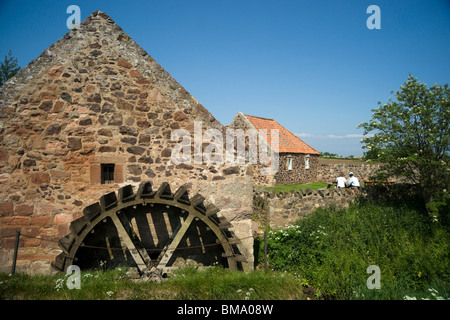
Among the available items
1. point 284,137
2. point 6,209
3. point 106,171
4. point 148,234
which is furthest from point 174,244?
point 284,137

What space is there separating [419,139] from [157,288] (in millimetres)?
9832

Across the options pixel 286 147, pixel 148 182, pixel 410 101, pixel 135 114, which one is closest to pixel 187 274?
pixel 148 182

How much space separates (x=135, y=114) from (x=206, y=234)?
122 inches

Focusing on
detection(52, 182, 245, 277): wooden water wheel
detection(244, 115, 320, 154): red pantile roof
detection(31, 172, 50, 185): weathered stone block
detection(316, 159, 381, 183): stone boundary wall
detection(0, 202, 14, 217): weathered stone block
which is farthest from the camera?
detection(316, 159, 381, 183): stone boundary wall

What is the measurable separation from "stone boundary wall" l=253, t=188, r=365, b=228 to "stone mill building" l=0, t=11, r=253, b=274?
3.89 meters

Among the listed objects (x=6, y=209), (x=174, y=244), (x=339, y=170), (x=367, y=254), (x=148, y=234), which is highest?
(x=339, y=170)

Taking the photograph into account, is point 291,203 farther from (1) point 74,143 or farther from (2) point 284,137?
(2) point 284,137

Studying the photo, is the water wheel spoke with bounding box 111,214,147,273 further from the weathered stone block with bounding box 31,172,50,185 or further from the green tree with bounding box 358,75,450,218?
the green tree with bounding box 358,75,450,218

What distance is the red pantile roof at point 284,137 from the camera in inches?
804

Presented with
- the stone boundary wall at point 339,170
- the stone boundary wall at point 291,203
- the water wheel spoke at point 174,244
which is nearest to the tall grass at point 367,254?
the stone boundary wall at point 291,203

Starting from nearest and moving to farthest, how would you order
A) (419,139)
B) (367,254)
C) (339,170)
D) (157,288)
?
(157,288), (367,254), (419,139), (339,170)

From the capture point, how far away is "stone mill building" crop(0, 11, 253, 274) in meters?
4.97

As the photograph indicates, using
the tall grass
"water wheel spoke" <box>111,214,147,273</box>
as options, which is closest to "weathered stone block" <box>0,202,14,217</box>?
"water wheel spoke" <box>111,214,147,273</box>

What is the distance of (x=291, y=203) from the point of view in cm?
932
